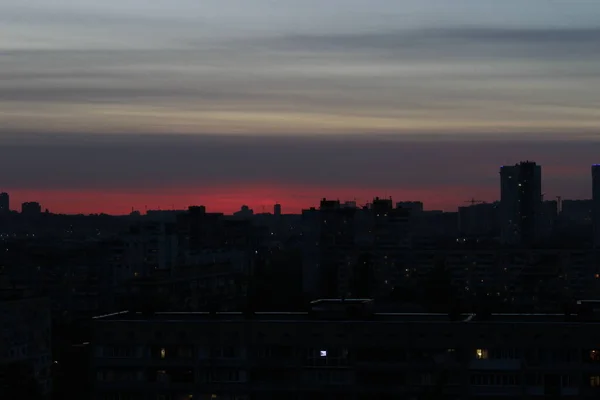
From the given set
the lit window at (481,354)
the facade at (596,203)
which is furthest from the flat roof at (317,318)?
the facade at (596,203)

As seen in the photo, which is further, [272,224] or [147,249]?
[272,224]

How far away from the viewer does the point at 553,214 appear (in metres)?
163

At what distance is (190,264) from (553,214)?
91.4 m

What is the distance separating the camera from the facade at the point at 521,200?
14088 cm

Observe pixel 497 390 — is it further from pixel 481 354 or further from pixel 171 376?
pixel 171 376

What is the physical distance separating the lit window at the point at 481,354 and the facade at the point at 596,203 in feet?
323

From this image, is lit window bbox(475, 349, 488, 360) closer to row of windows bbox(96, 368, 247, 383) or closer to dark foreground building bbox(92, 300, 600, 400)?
dark foreground building bbox(92, 300, 600, 400)

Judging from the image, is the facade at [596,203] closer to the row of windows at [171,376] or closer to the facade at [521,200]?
the facade at [521,200]

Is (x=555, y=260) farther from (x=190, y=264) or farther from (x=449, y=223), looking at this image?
(x=449, y=223)

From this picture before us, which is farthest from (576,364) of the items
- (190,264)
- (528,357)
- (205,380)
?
(190,264)

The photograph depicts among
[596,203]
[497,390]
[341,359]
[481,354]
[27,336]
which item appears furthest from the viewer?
[596,203]

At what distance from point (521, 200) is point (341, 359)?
119326 mm

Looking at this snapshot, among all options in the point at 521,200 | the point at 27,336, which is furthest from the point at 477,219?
the point at 27,336

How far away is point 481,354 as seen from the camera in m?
26.1
